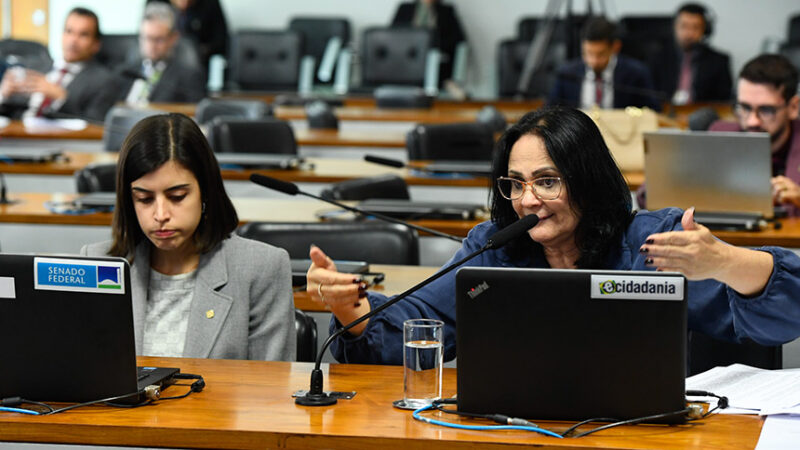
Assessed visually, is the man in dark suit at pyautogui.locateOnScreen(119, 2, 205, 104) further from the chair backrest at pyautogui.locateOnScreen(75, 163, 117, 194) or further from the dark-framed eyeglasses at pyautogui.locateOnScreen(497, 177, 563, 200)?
the dark-framed eyeglasses at pyautogui.locateOnScreen(497, 177, 563, 200)

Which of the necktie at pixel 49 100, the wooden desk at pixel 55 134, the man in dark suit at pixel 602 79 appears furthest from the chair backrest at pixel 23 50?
the man in dark suit at pixel 602 79

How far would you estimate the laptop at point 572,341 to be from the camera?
1.61 m

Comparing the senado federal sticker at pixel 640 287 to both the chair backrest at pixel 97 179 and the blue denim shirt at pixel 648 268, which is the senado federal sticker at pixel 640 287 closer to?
the blue denim shirt at pixel 648 268

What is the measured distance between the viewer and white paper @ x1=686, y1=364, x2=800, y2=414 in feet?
5.82

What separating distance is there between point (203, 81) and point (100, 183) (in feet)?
11.1

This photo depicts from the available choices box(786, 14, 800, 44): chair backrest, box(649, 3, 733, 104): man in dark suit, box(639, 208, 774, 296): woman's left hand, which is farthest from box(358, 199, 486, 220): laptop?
box(786, 14, 800, 44): chair backrest

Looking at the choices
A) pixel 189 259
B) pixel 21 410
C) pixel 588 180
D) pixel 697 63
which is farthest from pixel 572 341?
pixel 697 63

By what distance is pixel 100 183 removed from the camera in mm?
4125

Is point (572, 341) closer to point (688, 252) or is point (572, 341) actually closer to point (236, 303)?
point (688, 252)

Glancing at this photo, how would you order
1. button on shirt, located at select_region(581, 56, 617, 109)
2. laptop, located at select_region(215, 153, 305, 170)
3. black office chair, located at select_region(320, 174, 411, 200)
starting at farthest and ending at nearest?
button on shirt, located at select_region(581, 56, 617, 109), laptop, located at select_region(215, 153, 305, 170), black office chair, located at select_region(320, 174, 411, 200)

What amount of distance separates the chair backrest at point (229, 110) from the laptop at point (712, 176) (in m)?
2.95

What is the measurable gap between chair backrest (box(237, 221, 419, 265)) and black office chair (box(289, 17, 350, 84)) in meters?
7.55

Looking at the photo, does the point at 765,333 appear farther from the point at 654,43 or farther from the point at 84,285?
the point at 654,43

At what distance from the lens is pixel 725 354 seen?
2639 mm
